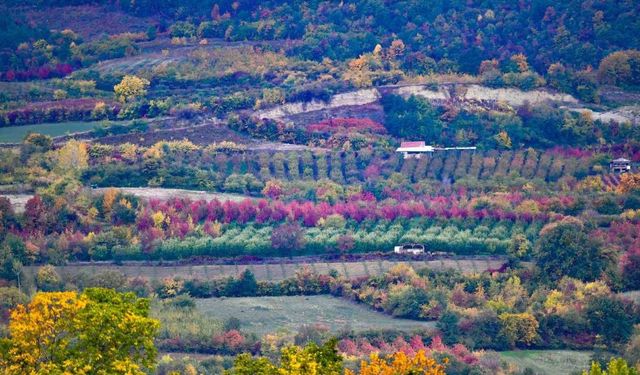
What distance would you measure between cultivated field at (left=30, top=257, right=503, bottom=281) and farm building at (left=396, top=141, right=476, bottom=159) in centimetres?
1918

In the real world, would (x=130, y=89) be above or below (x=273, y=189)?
below

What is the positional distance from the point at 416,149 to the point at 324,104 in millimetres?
10060

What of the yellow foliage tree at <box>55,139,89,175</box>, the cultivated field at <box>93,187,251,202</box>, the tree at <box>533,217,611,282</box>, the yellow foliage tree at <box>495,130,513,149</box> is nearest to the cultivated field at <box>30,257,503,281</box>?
the tree at <box>533,217,611,282</box>

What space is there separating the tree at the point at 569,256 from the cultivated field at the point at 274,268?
2.83 metres

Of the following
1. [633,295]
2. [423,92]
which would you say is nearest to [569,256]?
[633,295]

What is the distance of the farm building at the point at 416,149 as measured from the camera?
105438 millimetres

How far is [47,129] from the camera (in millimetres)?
108688

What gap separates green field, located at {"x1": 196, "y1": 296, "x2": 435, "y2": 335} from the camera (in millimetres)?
76500

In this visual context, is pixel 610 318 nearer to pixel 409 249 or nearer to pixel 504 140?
pixel 409 249

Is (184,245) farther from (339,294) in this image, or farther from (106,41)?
(106,41)

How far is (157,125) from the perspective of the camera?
109 m

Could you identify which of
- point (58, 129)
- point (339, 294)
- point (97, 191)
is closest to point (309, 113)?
point (58, 129)

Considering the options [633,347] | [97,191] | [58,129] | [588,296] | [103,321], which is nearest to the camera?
[103,321]

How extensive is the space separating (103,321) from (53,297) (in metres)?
1.86
